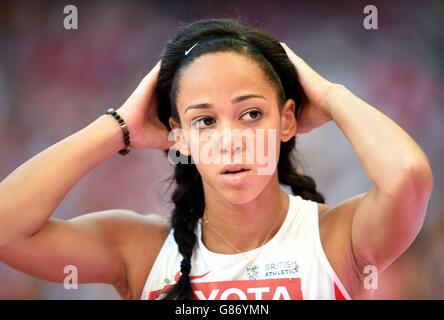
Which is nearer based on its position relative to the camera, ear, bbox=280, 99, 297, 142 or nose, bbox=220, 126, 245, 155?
nose, bbox=220, 126, 245, 155

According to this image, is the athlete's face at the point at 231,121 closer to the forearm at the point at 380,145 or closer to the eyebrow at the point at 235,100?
the eyebrow at the point at 235,100

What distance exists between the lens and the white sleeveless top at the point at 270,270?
208cm

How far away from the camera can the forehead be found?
2055mm

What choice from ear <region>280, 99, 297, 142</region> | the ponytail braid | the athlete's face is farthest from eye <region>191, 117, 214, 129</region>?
the ponytail braid

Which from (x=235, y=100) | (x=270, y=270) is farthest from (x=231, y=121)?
(x=270, y=270)

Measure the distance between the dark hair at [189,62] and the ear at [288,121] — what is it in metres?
0.03

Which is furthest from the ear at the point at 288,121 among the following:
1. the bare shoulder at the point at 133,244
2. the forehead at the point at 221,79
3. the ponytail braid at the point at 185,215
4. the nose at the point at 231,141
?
the bare shoulder at the point at 133,244

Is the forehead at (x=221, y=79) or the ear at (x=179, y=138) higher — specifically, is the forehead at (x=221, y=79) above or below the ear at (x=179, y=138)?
above

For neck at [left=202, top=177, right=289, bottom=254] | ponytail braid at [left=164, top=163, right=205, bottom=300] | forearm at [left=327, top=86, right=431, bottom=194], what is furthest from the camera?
neck at [left=202, top=177, right=289, bottom=254]

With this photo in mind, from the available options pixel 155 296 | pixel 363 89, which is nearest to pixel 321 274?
pixel 155 296

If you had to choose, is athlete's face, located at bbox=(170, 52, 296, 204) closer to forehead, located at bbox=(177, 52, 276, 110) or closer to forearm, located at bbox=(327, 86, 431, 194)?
forehead, located at bbox=(177, 52, 276, 110)

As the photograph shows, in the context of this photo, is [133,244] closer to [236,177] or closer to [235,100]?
[236,177]

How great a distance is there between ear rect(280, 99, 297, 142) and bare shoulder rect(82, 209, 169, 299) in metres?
0.58

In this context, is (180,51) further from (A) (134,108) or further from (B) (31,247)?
(B) (31,247)
